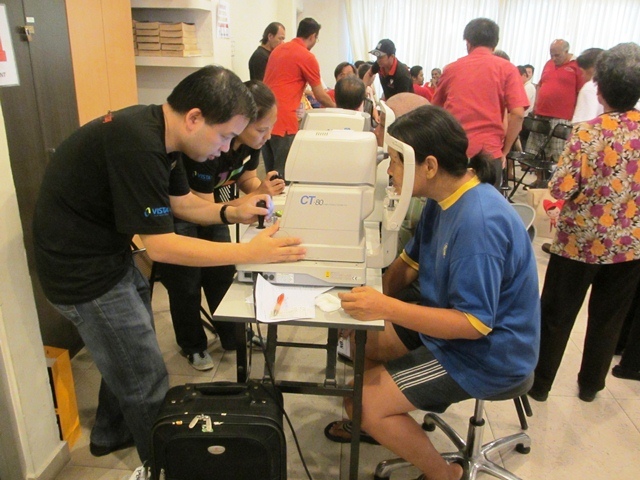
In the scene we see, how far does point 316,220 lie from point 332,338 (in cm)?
74

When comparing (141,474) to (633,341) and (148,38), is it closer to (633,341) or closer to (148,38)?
(633,341)

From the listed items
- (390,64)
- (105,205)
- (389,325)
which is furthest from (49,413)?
(390,64)

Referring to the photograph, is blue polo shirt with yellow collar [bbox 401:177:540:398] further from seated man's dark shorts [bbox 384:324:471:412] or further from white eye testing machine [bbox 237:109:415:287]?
white eye testing machine [bbox 237:109:415:287]

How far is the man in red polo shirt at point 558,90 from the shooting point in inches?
197

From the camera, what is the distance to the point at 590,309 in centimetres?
207

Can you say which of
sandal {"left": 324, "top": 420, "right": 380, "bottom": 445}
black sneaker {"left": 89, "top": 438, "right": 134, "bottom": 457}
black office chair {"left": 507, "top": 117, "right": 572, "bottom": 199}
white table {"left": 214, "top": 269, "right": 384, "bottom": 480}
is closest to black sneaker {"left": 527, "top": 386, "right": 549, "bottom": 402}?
sandal {"left": 324, "top": 420, "right": 380, "bottom": 445}

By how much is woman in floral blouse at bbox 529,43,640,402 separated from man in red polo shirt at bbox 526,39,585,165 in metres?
3.19

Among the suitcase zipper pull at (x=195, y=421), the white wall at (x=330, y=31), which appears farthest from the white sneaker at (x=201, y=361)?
the white wall at (x=330, y=31)

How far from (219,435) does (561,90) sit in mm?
5181

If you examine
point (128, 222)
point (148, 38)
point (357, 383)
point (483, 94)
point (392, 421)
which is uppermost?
point (148, 38)

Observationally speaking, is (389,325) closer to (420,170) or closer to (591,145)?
(420,170)

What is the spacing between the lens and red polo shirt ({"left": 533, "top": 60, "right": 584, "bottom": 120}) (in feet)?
16.7

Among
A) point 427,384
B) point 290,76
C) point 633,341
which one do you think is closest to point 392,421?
point 427,384

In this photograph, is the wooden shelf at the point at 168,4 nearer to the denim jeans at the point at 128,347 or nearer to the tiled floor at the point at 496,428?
the tiled floor at the point at 496,428
